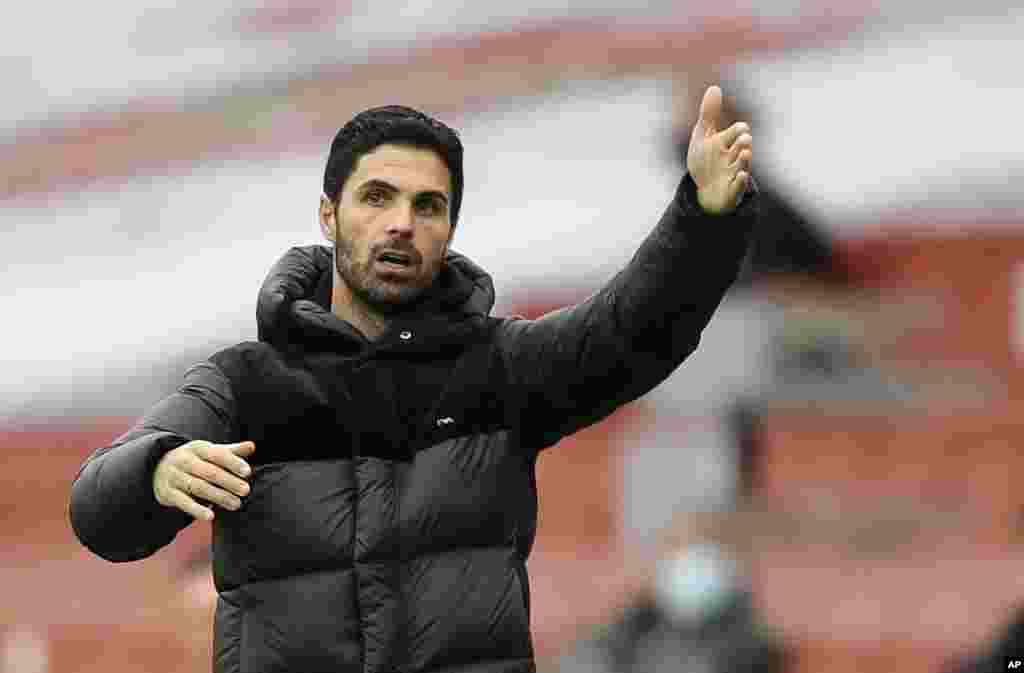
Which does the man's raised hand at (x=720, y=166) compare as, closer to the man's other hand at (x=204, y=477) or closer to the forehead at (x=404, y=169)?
the forehead at (x=404, y=169)

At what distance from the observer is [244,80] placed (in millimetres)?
3113

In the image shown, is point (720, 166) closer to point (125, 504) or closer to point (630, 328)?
point (630, 328)

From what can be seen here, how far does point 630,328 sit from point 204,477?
0.36 meters

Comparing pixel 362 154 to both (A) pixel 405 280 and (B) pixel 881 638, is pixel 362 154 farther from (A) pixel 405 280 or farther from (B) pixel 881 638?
(B) pixel 881 638

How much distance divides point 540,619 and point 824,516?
0.48m

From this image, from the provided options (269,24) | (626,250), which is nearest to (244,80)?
(269,24)

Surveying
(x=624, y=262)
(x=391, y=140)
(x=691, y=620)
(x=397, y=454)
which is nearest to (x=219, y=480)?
(x=397, y=454)

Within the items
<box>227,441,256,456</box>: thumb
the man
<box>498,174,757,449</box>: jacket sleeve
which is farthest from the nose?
<box>227,441,256,456</box>: thumb

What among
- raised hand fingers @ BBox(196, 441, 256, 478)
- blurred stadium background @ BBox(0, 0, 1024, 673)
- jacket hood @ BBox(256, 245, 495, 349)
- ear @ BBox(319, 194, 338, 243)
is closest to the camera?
raised hand fingers @ BBox(196, 441, 256, 478)

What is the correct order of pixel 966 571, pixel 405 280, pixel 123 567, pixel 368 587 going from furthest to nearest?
pixel 123 567, pixel 966 571, pixel 405 280, pixel 368 587

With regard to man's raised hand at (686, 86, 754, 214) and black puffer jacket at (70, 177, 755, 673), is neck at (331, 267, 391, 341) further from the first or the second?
man's raised hand at (686, 86, 754, 214)

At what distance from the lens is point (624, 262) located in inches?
107

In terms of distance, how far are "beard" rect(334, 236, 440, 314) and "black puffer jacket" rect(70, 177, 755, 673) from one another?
0.01 m

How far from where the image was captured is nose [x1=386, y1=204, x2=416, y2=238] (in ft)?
4.66
